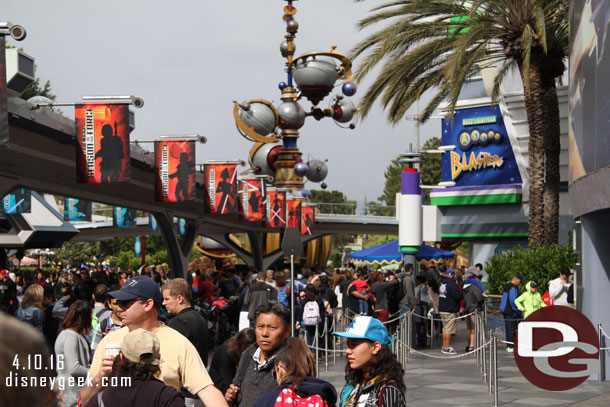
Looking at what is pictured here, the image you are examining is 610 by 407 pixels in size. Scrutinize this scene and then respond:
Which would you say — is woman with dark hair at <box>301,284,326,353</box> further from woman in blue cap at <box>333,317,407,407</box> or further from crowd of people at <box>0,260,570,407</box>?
woman in blue cap at <box>333,317,407,407</box>

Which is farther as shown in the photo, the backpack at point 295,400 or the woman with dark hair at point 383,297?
the woman with dark hair at point 383,297

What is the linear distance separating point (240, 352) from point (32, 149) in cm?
1609

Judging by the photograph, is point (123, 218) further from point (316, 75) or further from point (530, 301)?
point (530, 301)

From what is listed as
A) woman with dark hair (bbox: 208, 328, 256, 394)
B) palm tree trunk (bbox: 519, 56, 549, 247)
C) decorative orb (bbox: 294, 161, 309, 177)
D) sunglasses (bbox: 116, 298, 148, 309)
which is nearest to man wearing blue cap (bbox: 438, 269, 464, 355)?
palm tree trunk (bbox: 519, 56, 549, 247)

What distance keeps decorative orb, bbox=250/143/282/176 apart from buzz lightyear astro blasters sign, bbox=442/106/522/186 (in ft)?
24.0

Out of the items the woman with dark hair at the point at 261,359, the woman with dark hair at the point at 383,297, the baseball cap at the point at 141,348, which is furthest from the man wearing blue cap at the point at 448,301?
the baseball cap at the point at 141,348

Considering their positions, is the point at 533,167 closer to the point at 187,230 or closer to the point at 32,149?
the point at 32,149

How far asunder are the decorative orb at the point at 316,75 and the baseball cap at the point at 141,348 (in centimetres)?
2634

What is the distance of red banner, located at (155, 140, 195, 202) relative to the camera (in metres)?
24.0

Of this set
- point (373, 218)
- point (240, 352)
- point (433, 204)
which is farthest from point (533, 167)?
point (373, 218)

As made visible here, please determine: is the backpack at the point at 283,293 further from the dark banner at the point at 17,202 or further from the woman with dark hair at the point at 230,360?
the dark banner at the point at 17,202

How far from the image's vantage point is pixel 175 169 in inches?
951

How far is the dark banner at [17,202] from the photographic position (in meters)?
31.8

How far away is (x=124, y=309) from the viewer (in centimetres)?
536
